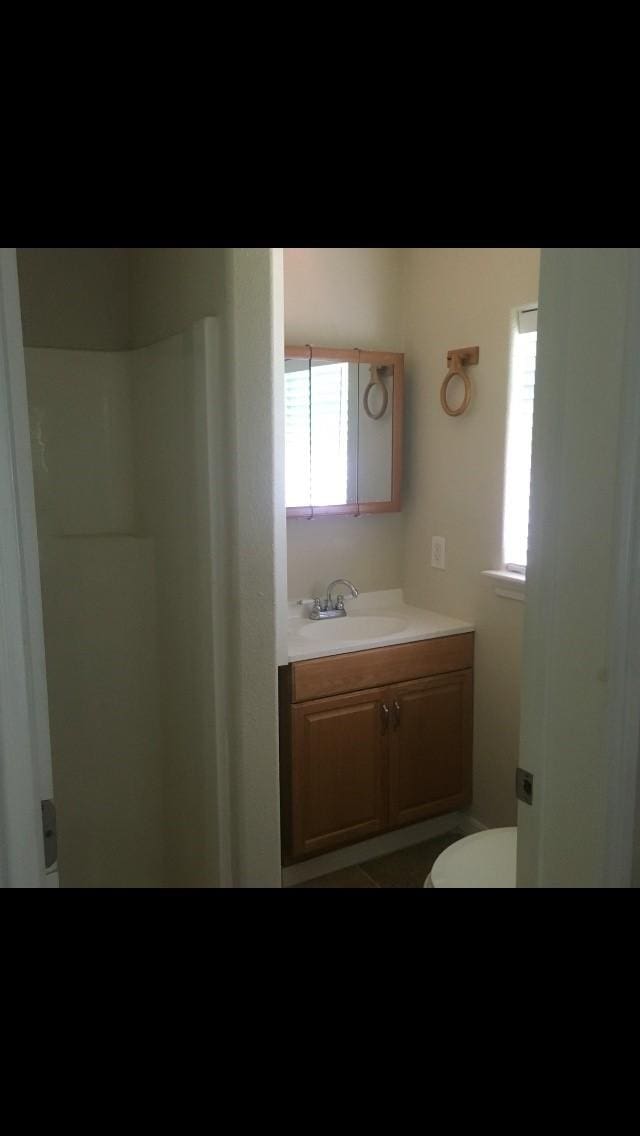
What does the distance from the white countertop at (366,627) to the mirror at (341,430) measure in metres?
0.38

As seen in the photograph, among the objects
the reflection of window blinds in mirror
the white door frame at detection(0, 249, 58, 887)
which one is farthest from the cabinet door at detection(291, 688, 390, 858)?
the white door frame at detection(0, 249, 58, 887)

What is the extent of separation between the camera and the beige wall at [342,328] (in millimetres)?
2658

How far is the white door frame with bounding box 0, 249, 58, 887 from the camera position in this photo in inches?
27.4

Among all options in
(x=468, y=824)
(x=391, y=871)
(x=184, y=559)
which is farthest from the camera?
(x=468, y=824)

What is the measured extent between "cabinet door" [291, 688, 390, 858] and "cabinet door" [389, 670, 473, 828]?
0.06 metres

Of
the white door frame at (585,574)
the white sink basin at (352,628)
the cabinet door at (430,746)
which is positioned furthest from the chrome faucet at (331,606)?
the white door frame at (585,574)

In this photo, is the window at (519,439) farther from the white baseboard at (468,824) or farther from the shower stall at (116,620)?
the shower stall at (116,620)

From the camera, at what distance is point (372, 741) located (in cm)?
248

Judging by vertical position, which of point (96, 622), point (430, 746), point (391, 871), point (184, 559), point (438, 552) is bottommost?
point (391, 871)

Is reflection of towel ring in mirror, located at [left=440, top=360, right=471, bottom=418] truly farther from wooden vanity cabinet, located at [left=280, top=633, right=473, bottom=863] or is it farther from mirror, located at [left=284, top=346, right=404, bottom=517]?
→ wooden vanity cabinet, located at [left=280, top=633, right=473, bottom=863]

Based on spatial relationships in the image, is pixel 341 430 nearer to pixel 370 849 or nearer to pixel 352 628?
pixel 352 628

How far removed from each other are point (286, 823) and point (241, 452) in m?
1.36

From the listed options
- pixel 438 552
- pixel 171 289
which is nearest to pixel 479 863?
pixel 438 552

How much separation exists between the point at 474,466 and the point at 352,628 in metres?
0.75
